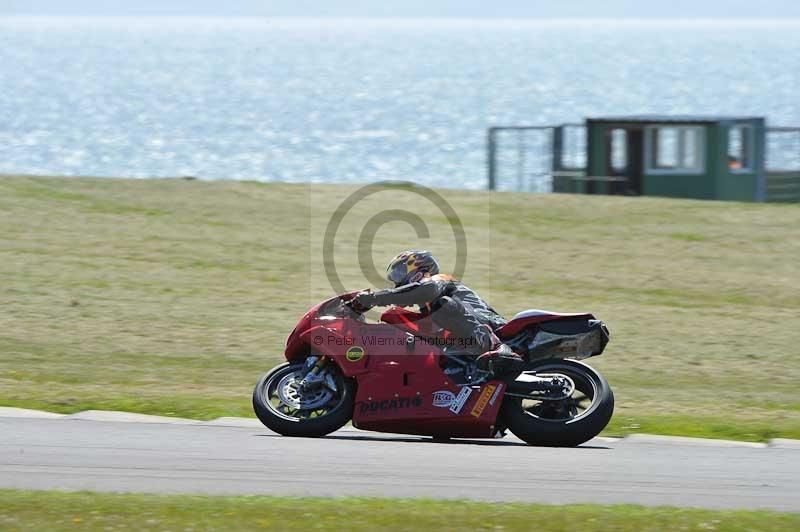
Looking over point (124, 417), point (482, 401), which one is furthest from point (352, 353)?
point (124, 417)

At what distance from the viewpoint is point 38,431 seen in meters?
11.5

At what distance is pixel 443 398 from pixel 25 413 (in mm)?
4027

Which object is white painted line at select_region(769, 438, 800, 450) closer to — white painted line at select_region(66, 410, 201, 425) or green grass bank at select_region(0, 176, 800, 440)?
green grass bank at select_region(0, 176, 800, 440)

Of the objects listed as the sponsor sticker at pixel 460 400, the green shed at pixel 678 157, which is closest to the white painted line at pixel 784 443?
the sponsor sticker at pixel 460 400

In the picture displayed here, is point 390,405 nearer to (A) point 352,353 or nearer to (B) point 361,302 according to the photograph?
(A) point 352,353

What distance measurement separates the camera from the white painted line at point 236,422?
12.1 metres

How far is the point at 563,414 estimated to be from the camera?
37.3 feet

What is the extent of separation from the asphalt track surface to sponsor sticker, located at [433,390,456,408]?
1.20 ft

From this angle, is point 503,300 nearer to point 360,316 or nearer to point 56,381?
point 56,381

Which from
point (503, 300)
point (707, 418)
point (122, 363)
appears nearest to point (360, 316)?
point (707, 418)

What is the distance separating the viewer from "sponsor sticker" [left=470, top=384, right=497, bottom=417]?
11203 millimetres

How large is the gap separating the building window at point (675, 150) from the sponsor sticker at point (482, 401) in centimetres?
2423

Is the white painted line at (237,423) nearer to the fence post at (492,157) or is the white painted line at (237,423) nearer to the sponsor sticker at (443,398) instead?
the sponsor sticker at (443,398)

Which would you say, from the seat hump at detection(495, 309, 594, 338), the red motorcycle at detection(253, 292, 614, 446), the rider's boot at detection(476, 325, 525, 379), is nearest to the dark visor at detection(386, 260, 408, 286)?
A: the red motorcycle at detection(253, 292, 614, 446)
